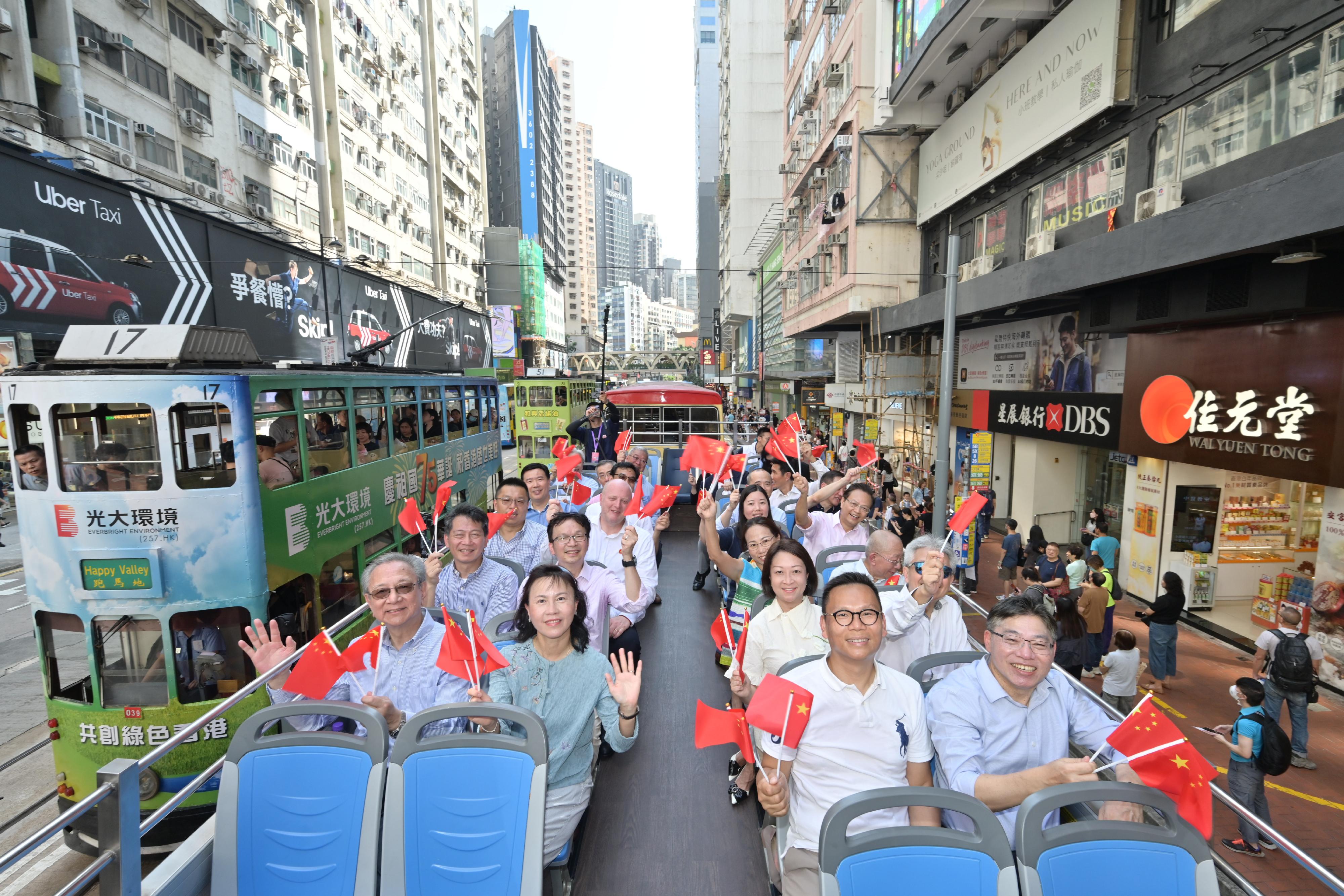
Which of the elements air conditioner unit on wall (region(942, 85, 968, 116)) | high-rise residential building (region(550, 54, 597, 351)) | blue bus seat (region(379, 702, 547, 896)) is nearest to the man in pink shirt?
blue bus seat (region(379, 702, 547, 896))

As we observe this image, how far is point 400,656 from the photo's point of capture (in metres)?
3.47

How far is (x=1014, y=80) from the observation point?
11.8 meters

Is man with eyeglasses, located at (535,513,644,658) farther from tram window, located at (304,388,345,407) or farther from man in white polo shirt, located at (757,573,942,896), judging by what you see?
tram window, located at (304,388,345,407)

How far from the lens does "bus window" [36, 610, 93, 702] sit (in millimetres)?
4668

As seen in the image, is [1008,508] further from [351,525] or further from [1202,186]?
[351,525]

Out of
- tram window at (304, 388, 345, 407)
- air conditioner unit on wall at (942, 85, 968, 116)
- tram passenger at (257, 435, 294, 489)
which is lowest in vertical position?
tram passenger at (257, 435, 294, 489)

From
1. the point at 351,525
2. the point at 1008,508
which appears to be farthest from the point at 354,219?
the point at 1008,508

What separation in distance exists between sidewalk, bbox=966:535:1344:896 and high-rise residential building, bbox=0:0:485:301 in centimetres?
1775

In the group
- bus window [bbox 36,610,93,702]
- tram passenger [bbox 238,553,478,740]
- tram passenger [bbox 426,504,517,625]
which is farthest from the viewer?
bus window [bbox 36,610,93,702]

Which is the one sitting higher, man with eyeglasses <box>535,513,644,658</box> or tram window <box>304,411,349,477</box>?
tram window <box>304,411,349,477</box>

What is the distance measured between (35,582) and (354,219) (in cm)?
2688

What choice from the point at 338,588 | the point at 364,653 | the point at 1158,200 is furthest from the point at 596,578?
the point at 1158,200

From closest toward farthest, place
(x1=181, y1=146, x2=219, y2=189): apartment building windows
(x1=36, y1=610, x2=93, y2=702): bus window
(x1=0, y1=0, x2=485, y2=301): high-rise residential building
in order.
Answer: (x1=36, y1=610, x2=93, y2=702): bus window
(x1=0, y1=0, x2=485, y2=301): high-rise residential building
(x1=181, y1=146, x2=219, y2=189): apartment building windows

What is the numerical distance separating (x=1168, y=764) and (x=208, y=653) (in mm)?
6027
